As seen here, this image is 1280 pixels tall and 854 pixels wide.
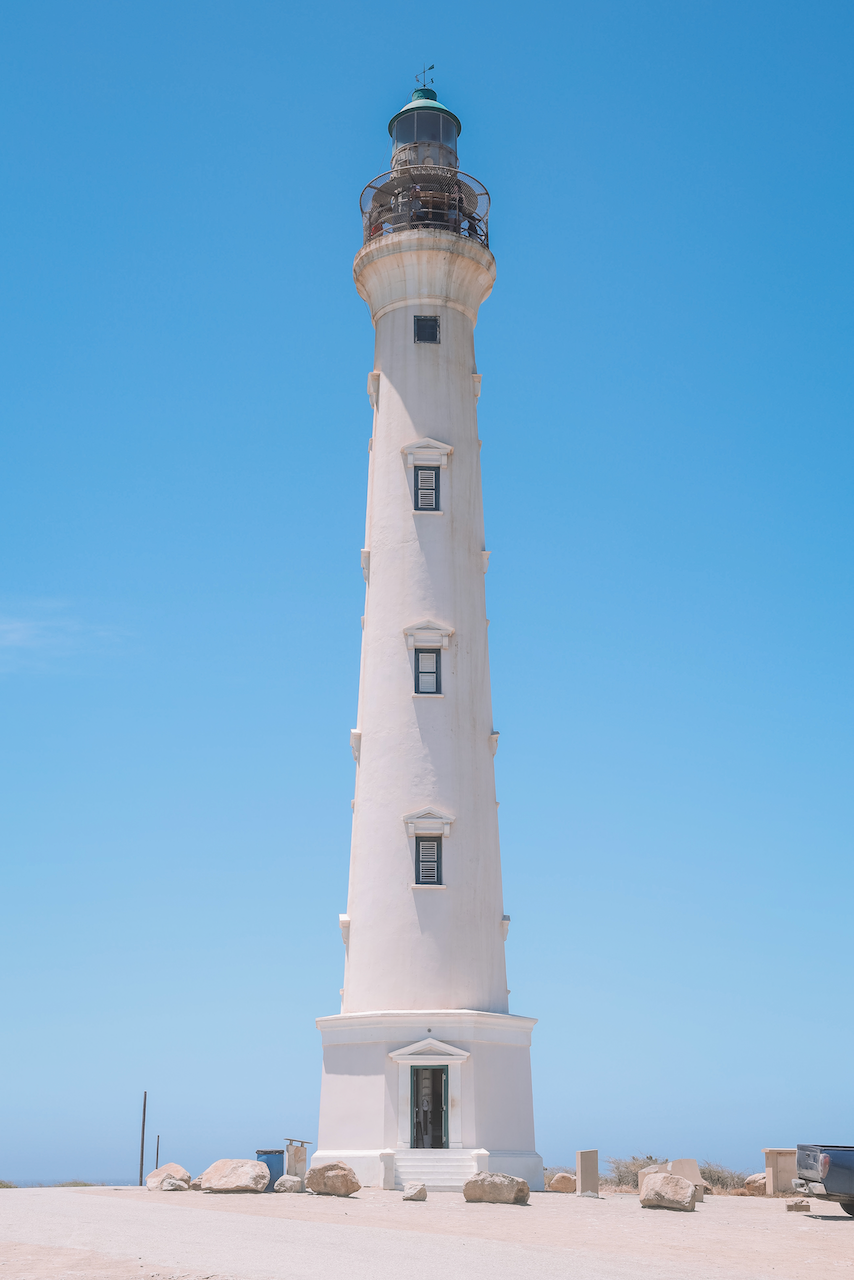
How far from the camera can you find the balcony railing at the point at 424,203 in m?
36.1

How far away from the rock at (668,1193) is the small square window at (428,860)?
963 centimetres

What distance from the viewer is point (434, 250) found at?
34.8 meters

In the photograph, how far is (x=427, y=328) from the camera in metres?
35.2

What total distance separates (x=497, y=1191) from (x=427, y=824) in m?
9.57

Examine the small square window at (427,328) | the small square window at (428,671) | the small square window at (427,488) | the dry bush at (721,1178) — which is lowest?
the dry bush at (721,1178)

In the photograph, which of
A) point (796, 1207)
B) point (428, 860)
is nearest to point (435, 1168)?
point (428, 860)

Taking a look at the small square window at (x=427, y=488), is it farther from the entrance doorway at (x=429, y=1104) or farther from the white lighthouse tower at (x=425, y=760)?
the entrance doorway at (x=429, y=1104)

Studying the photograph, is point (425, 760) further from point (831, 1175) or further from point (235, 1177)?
point (831, 1175)

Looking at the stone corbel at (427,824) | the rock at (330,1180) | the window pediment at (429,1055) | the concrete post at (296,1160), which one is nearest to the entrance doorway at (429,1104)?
the window pediment at (429,1055)

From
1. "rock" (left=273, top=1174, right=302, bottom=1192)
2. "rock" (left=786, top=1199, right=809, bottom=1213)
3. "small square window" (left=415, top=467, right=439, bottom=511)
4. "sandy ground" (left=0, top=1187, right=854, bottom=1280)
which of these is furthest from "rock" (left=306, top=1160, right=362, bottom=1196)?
"small square window" (left=415, top=467, right=439, bottom=511)

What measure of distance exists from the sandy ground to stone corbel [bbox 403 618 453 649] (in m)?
13.6

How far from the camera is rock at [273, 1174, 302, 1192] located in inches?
949

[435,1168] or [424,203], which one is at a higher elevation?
[424,203]

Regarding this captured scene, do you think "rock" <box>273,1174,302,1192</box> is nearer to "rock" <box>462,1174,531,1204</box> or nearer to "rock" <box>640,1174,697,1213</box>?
"rock" <box>462,1174,531,1204</box>
